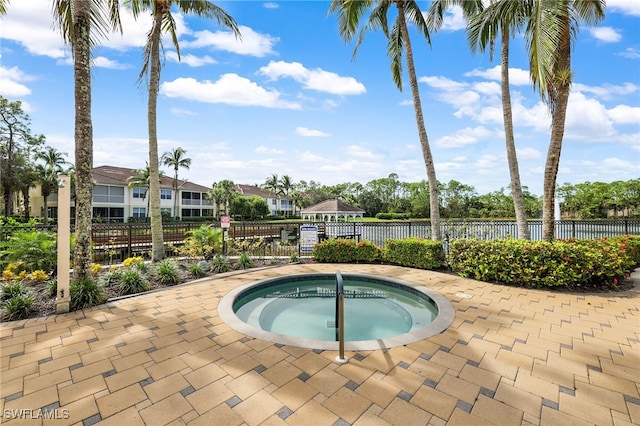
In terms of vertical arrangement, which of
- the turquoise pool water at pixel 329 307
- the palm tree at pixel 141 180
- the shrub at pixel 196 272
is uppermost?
the palm tree at pixel 141 180

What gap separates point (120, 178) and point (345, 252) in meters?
29.5

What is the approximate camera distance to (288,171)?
50250 mm

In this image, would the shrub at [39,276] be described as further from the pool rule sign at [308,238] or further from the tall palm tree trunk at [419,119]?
the tall palm tree trunk at [419,119]

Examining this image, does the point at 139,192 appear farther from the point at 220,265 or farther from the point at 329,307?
the point at 329,307

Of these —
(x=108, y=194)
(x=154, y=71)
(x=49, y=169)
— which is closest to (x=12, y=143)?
(x=49, y=169)

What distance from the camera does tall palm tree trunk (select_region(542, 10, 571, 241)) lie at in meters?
5.93

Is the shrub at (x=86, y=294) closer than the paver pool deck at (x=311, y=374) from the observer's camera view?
No

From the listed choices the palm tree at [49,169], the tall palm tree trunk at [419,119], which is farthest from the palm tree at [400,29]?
the palm tree at [49,169]

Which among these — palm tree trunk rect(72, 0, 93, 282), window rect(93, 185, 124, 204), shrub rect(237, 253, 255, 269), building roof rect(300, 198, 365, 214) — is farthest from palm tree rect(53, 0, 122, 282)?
window rect(93, 185, 124, 204)

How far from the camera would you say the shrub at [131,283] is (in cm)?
495

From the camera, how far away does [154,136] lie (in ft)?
24.3

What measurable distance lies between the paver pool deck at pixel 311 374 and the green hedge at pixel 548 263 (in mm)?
1221

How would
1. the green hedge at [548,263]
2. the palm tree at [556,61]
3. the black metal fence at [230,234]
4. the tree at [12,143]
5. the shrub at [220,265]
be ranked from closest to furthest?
the green hedge at [548,263]
the palm tree at [556,61]
the shrub at [220,265]
the black metal fence at [230,234]
the tree at [12,143]

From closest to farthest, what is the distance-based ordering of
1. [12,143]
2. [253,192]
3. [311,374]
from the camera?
1. [311,374]
2. [12,143]
3. [253,192]
